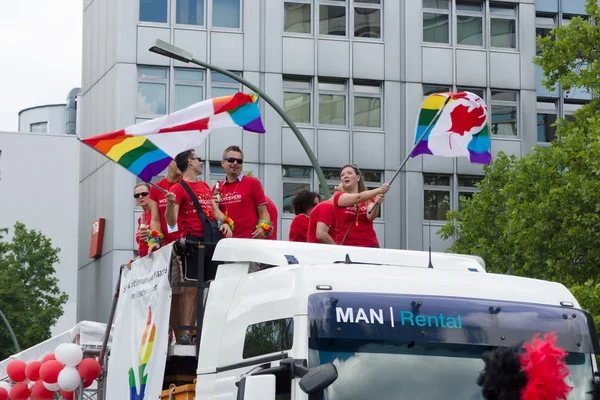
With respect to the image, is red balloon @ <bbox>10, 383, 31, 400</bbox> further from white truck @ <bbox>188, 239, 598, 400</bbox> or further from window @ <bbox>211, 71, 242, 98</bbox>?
window @ <bbox>211, 71, 242, 98</bbox>

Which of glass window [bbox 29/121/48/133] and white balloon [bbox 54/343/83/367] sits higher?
glass window [bbox 29/121/48/133]

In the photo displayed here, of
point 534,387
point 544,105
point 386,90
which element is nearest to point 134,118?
point 386,90

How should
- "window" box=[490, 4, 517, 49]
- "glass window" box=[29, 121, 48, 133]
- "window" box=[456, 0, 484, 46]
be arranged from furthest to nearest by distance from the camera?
1. "glass window" box=[29, 121, 48, 133]
2. "window" box=[490, 4, 517, 49]
3. "window" box=[456, 0, 484, 46]

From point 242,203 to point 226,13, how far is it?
27.8 m

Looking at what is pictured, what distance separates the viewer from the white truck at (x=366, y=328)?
654 centimetres

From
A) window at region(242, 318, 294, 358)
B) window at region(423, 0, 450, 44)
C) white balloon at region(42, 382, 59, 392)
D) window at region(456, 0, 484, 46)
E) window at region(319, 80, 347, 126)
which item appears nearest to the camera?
window at region(242, 318, 294, 358)

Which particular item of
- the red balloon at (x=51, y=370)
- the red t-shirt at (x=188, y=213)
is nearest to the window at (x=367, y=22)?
the red balloon at (x=51, y=370)

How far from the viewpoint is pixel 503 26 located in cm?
3931

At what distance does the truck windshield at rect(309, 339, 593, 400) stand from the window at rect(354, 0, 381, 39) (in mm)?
31717

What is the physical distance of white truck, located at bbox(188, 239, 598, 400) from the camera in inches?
257

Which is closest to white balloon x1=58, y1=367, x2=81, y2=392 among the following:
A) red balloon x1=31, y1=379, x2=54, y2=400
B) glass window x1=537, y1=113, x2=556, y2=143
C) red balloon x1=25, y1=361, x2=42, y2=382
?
red balloon x1=31, y1=379, x2=54, y2=400

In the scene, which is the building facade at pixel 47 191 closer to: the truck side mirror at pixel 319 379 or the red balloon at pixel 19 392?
the red balloon at pixel 19 392

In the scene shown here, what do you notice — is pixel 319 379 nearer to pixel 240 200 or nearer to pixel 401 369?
pixel 401 369

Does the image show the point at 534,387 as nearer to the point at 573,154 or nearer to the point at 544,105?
the point at 573,154
